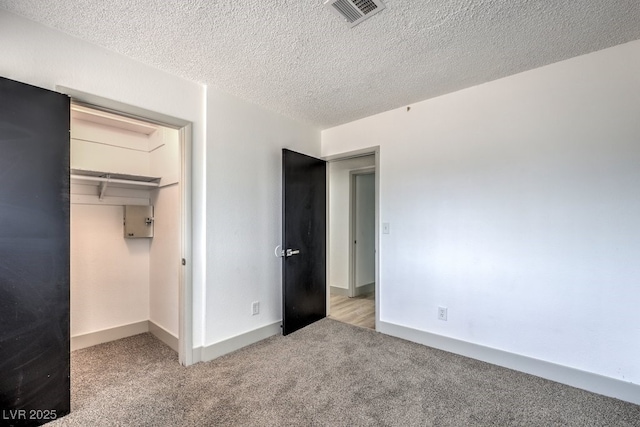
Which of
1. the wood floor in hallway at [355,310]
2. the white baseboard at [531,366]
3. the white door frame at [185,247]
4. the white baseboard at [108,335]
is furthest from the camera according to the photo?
the wood floor in hallway at [355,310]

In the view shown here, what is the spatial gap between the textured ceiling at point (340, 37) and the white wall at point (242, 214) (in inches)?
18.1

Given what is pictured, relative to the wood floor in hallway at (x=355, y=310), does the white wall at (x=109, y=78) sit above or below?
above

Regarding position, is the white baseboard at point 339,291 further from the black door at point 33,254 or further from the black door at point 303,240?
the black door at point 33,254

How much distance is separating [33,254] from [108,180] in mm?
1297

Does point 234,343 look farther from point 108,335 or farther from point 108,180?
point 108,180

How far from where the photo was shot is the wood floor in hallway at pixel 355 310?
360 centimetres

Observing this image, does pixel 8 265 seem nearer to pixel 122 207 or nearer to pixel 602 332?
pixel 122 207

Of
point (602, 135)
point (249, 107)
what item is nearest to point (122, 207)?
point (249, 107)

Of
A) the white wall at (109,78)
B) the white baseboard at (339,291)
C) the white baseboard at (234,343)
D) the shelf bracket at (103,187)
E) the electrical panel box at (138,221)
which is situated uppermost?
the white wall at (109,78)

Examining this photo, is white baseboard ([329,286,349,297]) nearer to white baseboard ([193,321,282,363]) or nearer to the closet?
white baseboard ([193,321,282,363])

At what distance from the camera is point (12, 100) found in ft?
5.23

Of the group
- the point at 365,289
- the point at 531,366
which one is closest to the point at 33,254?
the point at 531,366

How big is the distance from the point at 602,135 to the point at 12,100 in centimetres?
382

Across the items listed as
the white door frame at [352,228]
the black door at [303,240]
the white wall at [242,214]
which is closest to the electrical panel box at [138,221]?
the white wall at [242,214]
